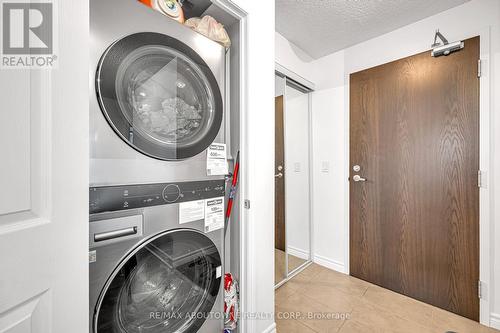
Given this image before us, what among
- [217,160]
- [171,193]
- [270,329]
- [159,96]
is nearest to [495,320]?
[270,329]

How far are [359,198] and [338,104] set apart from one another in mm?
1035

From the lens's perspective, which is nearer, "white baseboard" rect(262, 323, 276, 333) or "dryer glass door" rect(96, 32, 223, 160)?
"dryer glass door" rect(96, 32, 223, 160)

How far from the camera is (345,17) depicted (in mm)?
1702

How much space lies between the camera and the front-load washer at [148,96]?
0.70m

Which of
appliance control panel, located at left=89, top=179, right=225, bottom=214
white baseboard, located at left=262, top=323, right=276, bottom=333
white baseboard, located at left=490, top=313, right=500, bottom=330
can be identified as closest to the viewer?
appliance control panel, located at left=89, top=179, right=225, bottom=214

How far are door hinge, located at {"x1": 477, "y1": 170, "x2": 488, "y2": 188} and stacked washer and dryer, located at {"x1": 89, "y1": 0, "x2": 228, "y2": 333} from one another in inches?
74.2

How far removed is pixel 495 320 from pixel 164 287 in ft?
7.35

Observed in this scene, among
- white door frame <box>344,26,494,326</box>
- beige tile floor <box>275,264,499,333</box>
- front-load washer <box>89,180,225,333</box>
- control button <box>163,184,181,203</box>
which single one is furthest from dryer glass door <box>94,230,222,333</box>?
white door frame <box>344,26,494,326</box>

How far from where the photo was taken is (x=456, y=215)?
5.09ft

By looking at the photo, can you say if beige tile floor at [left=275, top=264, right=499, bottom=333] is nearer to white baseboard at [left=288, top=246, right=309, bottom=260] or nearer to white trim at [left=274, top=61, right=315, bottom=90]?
white baseboard at [left=288, top=246, right=309, bottom=260]

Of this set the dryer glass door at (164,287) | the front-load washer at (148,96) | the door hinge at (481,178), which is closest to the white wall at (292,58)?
the front-load washer at (148,96)

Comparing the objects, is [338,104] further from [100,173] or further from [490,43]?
[100,173]

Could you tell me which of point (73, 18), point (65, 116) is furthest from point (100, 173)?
point (73, 18)

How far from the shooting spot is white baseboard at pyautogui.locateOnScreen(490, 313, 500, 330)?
1.39 meters
